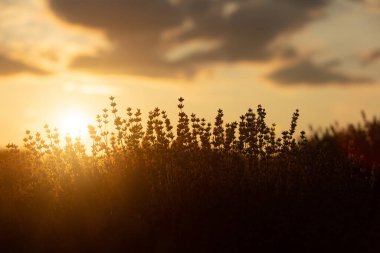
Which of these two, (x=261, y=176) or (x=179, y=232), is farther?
(x=261, y=176)

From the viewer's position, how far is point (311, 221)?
626cm

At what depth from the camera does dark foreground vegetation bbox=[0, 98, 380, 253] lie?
231 inches

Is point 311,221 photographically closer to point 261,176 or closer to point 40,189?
point 261,176

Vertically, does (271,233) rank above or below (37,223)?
below

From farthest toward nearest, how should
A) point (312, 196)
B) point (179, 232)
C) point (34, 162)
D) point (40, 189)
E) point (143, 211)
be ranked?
point (34, 162) < point (40, 189) < point (312, 196) < point (143, 211) < point (179, 232)

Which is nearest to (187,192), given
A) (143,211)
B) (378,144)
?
(143,211)

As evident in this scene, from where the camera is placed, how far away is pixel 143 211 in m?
6.20

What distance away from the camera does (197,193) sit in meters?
6.39

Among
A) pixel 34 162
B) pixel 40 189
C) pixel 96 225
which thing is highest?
pixel 34 162

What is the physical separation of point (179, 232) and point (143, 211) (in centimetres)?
61

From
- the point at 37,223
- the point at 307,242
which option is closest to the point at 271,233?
the point at 307,242

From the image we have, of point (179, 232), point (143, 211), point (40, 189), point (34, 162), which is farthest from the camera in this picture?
point (34, 162)

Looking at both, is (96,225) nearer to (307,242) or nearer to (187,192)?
(187,192)

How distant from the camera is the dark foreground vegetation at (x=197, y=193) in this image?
5855 mm
